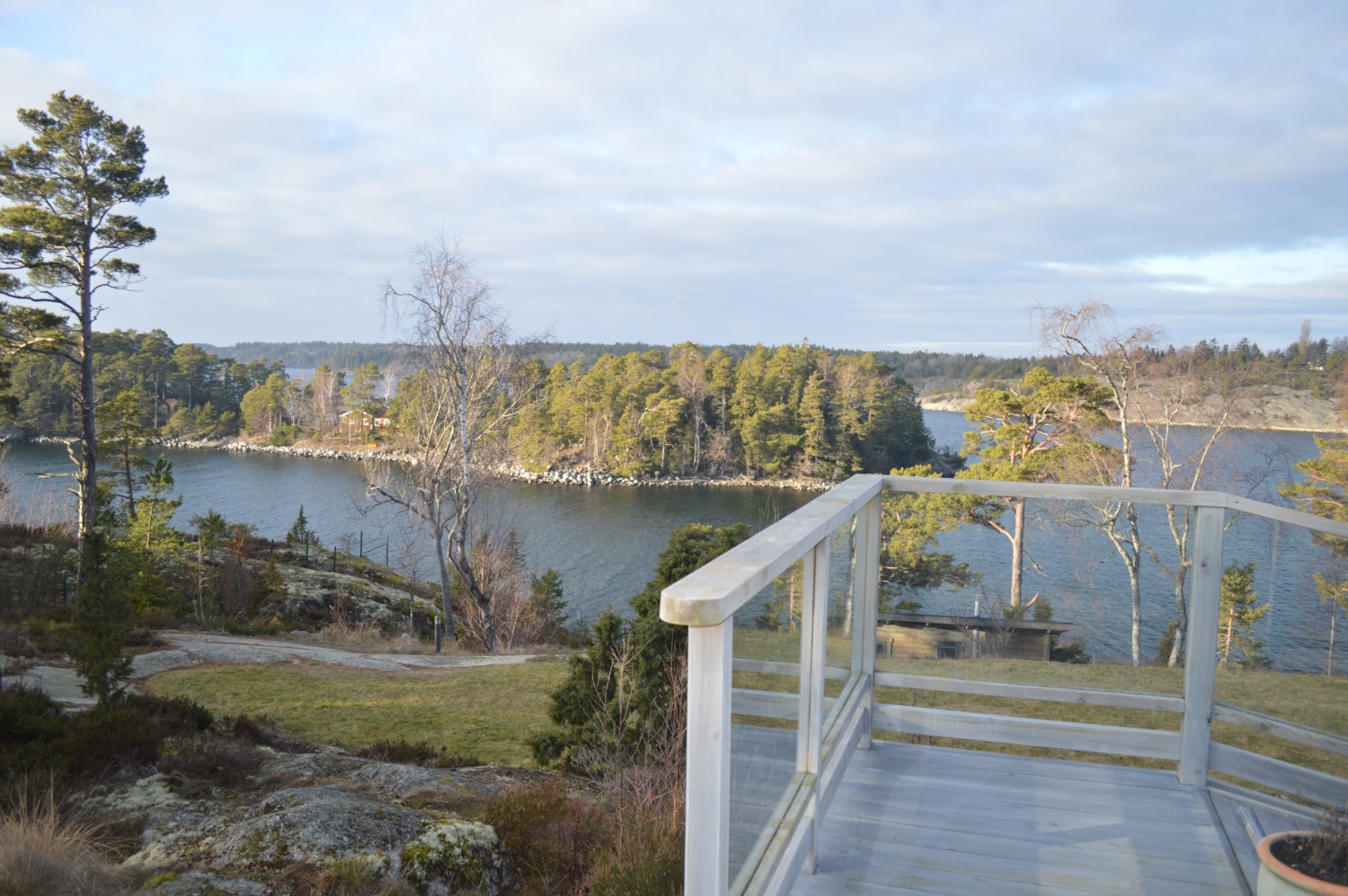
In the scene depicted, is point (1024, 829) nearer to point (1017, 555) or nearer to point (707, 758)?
point (1017, 555)

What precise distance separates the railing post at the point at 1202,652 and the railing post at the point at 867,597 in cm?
119

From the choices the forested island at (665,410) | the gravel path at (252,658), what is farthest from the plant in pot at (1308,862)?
the forested island at (665,410)

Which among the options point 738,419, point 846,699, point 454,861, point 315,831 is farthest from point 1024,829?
point 738,419

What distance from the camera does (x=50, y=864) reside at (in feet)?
10.5

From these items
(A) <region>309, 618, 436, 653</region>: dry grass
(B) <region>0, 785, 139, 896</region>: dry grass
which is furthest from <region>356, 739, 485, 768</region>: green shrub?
(A) <region>309, 618, 436, 653</region>: dry grass

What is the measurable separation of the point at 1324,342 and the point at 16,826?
4297 cm

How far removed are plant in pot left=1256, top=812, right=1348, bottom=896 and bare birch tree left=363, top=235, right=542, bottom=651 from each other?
16939mm

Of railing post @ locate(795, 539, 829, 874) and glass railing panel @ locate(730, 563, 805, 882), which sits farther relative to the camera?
railing post @ locate(795, 539, 829, 874)

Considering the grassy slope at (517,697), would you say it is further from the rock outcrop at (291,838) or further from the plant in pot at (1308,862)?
the rock outcrop at (291,838)

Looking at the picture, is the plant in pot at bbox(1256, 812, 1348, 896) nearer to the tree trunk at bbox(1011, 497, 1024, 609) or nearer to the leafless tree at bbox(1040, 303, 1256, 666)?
the tree trunk at bbox(1011, 497, 1024, 609)

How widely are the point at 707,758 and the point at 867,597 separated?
2.13 meters

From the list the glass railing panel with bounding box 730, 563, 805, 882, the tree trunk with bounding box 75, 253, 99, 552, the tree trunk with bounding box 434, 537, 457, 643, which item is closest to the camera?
the glass railing panel with bounding box 730, 563, 805, 882

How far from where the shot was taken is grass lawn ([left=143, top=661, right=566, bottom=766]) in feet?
28.2

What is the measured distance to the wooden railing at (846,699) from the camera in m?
1.37
